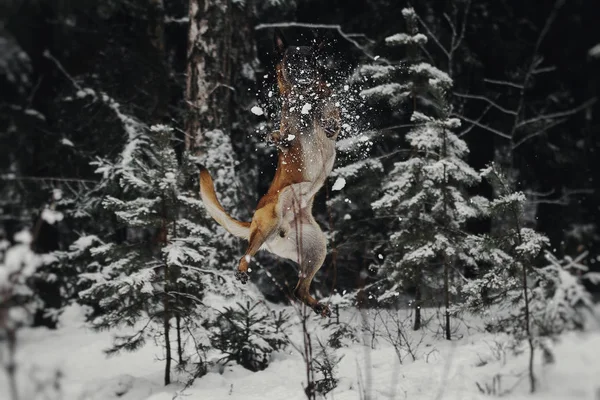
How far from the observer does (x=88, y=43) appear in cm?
971

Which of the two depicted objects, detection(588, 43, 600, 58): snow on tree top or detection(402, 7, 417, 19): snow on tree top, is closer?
detection(588, 43, 600, 58): snow on tree top

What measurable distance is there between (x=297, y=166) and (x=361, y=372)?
2.43 m

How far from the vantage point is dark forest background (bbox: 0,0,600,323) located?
288 inches

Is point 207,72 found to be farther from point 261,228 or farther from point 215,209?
point 261,228

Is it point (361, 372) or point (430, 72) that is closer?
point (361, 372)

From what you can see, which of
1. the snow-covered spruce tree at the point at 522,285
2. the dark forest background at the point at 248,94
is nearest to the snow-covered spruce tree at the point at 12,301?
the snow-covered spruce tree at the point at 522,285

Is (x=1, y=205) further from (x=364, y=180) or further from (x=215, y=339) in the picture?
(x=364, y=180)

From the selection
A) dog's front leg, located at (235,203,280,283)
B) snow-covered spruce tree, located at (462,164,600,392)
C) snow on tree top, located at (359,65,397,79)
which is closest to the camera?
snow-covered spruce tree, located at (462,164,600,392)

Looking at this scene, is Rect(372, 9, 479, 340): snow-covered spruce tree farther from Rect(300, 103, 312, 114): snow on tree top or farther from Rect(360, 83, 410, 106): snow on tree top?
Rect(300, 103, 312, 114): snow on tree top

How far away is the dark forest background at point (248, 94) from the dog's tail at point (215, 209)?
3175mm

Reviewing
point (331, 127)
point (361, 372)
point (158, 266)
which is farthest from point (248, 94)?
point (331, 127)

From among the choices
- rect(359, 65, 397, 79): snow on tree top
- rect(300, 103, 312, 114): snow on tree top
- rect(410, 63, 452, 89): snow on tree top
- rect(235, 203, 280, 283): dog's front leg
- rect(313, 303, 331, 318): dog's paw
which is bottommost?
rect(313, 303, 331, 318): dog's paw

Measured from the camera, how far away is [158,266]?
16.2 feet

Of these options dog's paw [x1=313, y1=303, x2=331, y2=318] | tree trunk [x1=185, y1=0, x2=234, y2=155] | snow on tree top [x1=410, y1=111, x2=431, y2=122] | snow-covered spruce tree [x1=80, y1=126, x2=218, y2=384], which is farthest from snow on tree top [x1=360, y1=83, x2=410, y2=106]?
dog's paw [x1=313, y1=303, x2=331, y2=318]
